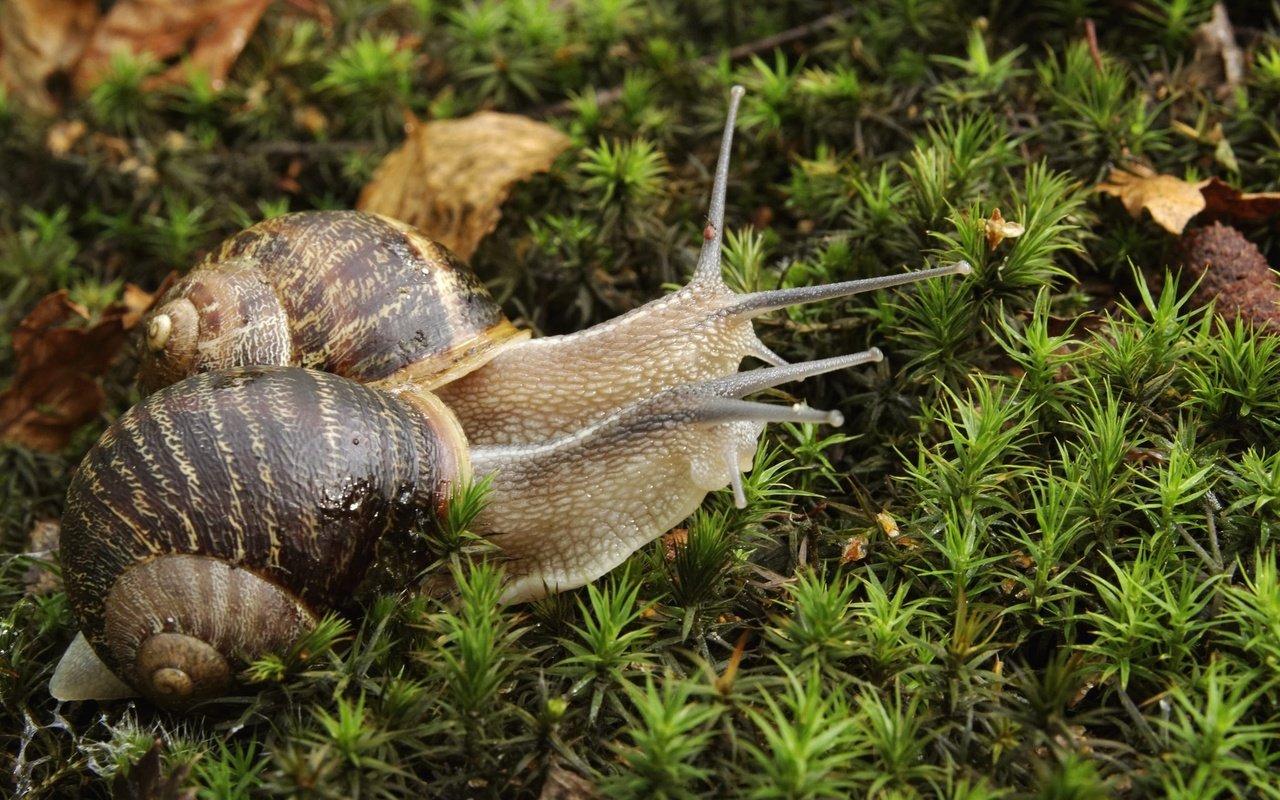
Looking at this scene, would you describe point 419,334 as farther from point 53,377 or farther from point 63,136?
point 63,136

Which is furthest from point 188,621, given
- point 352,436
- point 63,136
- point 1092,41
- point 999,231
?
point 1092,41

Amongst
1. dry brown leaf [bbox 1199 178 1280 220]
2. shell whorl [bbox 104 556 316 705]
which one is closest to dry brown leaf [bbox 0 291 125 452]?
shell whorl [bbox 104 556 316 705]

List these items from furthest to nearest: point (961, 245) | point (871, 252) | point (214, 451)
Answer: point (871, 252) < point (961, 245) < point (214, 451)

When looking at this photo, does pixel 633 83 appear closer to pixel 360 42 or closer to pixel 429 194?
pixel 429 194

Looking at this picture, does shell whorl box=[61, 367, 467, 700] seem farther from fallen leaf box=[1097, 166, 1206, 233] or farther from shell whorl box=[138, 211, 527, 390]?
fallen leaf box=[1097, 166, 1206, 233]

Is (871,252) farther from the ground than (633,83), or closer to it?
closer to it

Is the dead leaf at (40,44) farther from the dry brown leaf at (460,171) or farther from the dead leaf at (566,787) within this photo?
the dead leaf at (566,787)

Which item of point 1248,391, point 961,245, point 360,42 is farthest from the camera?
point 360,42

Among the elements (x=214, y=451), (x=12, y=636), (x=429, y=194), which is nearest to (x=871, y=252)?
(x=429, y=194)
